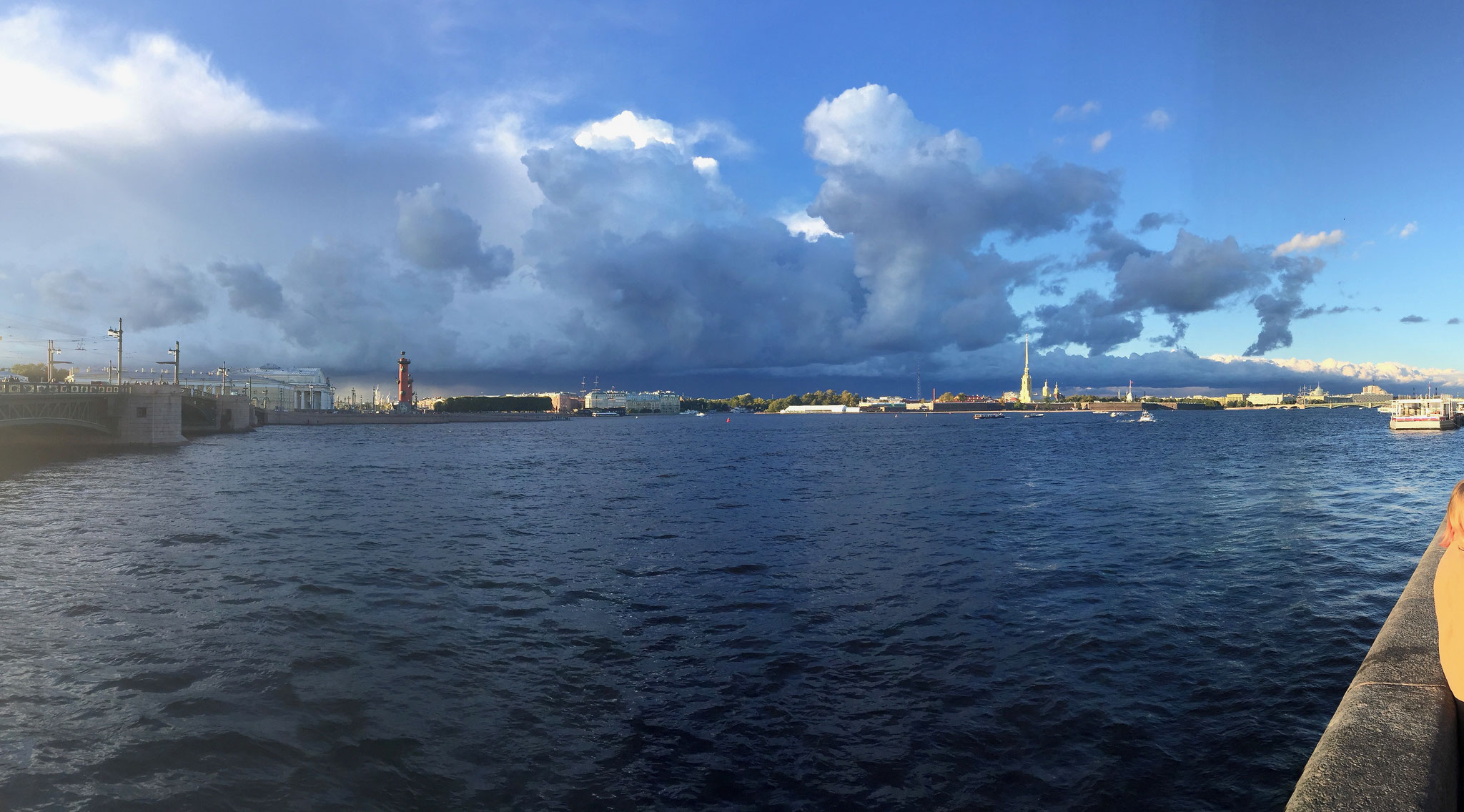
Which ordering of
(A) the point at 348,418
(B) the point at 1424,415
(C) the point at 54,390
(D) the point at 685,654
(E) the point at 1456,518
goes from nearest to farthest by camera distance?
(E) the point at 1456,518 → (D) the point at 685,654 → (C) the point at 54,390 → (B) the point at 1424,415 → (A) the point at 348,418

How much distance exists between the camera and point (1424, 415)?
3637 inches

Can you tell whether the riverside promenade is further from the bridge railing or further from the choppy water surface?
the choppy water surface

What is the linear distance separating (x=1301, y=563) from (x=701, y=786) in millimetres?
15869

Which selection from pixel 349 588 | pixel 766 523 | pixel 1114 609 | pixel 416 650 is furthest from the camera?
pixel 766 523

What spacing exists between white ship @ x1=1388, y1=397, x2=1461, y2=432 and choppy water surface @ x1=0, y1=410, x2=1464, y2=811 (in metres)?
87.6

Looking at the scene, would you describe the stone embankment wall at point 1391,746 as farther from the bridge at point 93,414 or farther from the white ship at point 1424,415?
the white ship at point 1424,415

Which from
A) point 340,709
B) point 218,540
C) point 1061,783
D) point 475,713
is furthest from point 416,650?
point 218,540

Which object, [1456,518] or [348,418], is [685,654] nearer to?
[1456,518]

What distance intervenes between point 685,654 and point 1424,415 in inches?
4696

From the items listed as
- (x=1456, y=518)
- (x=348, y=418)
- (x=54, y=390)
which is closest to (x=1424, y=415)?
(x=1456, y=518)

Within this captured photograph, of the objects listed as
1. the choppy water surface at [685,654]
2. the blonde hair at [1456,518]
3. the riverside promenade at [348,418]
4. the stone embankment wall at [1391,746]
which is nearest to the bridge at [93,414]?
Answer: the choppy water surface at [685,654]

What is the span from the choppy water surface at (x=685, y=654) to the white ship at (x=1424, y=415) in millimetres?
87613

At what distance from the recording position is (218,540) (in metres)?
20.3

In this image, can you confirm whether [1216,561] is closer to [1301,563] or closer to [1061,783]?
[1301,563]
